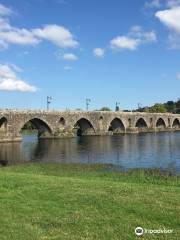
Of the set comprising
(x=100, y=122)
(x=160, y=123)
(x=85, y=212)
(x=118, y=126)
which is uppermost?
(x=160, y=123)

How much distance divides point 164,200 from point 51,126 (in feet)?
265

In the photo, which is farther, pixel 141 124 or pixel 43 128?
pixel 141 124

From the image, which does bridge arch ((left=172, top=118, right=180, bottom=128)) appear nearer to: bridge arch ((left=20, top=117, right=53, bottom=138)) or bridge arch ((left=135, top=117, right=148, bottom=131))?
bridge arch ((left=135, top=117, right=148, bottom=131))

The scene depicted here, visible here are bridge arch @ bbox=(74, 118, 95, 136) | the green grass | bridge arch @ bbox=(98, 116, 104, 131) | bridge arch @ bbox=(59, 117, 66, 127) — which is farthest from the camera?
bridge arch @ bbox=(98, 116, 104, 131)

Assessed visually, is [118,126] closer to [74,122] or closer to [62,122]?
[74,122]

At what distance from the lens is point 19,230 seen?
12.5 meters

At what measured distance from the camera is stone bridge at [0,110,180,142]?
86.1 metres

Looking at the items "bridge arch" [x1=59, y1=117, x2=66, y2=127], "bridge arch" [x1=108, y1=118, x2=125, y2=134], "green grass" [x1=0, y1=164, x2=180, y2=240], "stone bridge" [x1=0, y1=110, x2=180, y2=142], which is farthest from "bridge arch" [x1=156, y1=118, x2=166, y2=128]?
"green grass" [x1=0, y1=164, x2=180, y2=240]

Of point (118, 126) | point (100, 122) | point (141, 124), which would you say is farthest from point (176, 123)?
point (100, 122)

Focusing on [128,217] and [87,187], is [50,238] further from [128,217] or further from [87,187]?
[87,187]

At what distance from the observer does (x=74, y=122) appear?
336 ft

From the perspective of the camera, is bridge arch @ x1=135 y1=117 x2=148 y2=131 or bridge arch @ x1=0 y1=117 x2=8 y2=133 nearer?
bridge arch @ x1=0 y1=117 x2=8 y2=133

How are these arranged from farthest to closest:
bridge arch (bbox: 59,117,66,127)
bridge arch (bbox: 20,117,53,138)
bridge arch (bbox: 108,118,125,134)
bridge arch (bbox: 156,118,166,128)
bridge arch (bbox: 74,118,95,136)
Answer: bridge arch (bbox: 156,118,166,128)
bridge arch (bbox: 108,118,125,134)
bridge arch (bbox: 74,118,95,136)
bridge arch (bbox: 59,117,66,127)
bridge arch (bbox: 20,117,53,138)

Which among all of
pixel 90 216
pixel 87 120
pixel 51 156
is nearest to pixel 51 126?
pixel 87 120
